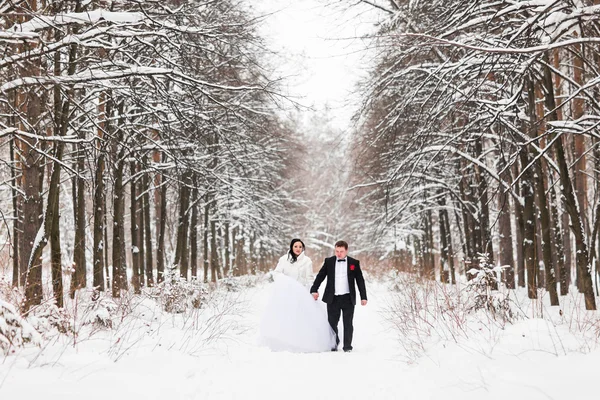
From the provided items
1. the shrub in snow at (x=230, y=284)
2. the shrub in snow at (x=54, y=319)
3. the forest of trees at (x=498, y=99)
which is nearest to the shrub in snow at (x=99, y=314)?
the shrub in snow at (x=54, y=319)

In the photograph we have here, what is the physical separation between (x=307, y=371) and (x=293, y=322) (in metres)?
1.86

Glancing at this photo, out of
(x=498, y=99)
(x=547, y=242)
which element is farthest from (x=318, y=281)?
→ (x=547, y=242)

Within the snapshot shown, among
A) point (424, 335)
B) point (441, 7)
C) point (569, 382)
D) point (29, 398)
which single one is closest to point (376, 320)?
point (424, 335)

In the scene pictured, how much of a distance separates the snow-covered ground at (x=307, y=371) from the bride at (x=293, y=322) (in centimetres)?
60

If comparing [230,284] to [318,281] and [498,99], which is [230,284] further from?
[498,99]

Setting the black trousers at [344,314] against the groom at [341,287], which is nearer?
the black trousers at [344,314]

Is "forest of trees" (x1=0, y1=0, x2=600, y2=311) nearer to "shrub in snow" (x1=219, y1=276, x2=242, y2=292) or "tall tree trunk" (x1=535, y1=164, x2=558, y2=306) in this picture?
"tall tree trunk" (x1=535, y1=164, x2=558, y2=306)

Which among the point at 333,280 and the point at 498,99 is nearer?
the point at 333,280

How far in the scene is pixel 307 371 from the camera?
575cm

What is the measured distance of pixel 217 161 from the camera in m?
18.2

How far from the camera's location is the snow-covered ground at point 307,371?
4020 millimetres

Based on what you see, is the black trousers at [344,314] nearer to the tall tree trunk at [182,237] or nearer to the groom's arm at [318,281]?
the groom's arm at [318,281]

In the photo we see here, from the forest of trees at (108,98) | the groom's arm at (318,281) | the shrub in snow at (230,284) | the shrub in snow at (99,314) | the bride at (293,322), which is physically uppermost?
the forest of trees at (108,98)

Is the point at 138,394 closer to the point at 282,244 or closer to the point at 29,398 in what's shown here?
the point at 29,398
